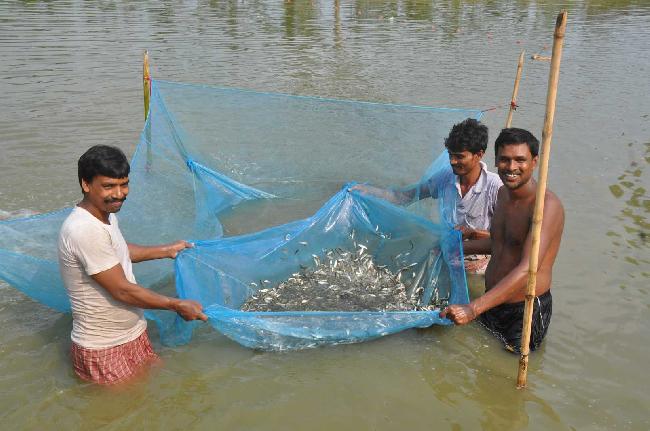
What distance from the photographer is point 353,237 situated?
4.40m

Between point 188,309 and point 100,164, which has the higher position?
point 100,164

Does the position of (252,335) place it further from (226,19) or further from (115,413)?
(226,19)

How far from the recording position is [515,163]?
327 cm

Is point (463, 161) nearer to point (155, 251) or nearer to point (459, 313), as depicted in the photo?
point (459, 313)

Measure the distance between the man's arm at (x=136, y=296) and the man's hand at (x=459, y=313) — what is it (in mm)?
Result: 1323

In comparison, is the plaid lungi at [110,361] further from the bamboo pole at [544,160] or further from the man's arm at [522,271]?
the bamboo pole at [544,160]

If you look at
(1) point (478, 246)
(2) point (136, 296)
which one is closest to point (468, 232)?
(1) point (478, 246)

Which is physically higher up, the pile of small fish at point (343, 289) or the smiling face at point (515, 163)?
the smiling face at point (515, 163)

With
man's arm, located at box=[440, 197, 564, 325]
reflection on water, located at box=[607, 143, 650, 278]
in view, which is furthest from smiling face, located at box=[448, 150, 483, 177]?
reflection on water, located at box=[607, 143, 650, 278]

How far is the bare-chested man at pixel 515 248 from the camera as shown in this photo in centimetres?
316

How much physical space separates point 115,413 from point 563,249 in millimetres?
4019

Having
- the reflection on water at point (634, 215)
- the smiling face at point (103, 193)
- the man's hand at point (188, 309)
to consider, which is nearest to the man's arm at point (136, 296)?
the man's hand at point (188, 309)

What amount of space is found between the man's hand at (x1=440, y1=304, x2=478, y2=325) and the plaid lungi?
1.74 meters

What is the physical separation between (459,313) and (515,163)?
967 mm
